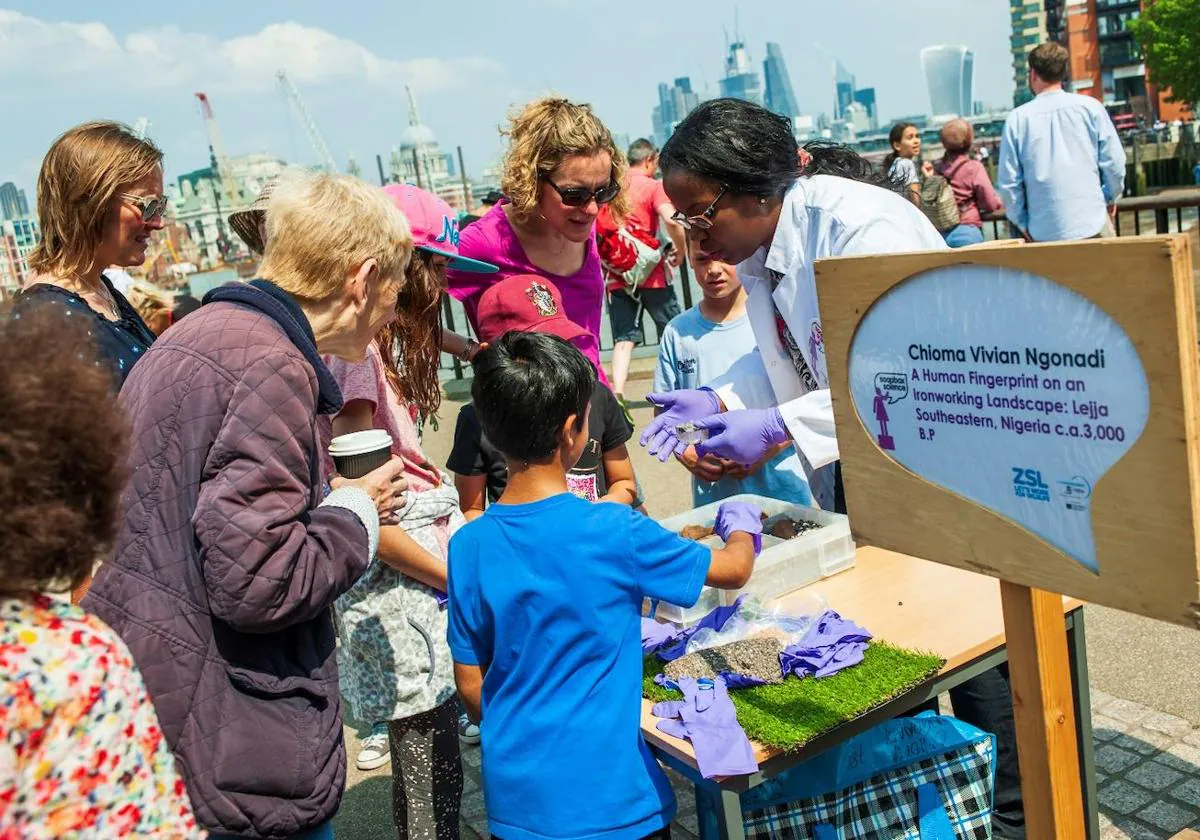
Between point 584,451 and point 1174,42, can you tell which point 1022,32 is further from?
point 584,451

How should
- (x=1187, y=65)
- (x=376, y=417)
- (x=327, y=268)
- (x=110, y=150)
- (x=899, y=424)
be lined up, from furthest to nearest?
(x=1187, y=65) < (x=110, y=150) < (x=376, y=417) < (x=327, y=268) < (x=899, y=424)

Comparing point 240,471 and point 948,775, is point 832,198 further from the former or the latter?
point 240,471

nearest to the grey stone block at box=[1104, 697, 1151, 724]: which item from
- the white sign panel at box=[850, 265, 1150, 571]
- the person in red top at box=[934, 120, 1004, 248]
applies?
the white sign panel at box=[850, 265, 1150, 571]

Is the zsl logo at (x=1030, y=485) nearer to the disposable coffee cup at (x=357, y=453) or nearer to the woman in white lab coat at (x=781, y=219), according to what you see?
the woman in white lab coat at (x=781, y=219)

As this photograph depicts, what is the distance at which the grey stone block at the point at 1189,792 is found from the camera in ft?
9.99

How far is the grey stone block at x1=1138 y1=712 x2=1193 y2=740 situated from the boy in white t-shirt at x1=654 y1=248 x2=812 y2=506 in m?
1.36

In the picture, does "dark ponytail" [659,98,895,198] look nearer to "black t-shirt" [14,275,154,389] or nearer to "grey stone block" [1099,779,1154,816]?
"black t-shirt" [14,275,154,389]

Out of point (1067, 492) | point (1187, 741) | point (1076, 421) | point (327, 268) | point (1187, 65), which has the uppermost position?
point (1187, 65)

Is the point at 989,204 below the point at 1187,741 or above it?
above

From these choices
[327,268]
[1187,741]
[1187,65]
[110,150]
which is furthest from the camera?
[1187,65]

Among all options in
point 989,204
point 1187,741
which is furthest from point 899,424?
point 989,204

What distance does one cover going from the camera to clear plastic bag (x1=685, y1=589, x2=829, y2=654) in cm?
248

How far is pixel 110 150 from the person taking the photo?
2977mm

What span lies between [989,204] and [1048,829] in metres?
8.59
